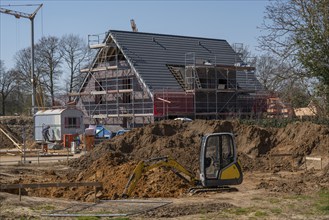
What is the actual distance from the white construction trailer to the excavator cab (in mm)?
33020

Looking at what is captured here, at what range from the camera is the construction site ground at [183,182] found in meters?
15.0

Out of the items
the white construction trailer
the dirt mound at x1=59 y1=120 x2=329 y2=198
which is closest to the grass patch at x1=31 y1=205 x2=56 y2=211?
the dirt mound at x1=59 y1=120 x2=329 y2=198

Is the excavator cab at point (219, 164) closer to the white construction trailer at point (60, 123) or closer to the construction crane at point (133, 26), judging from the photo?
the white construction trailer at point (60, 123)

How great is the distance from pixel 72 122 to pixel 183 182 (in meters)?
32.5

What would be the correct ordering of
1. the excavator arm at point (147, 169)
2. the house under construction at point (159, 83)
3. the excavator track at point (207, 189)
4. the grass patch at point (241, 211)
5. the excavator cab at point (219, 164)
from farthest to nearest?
the house under construction at point (159, 83) < the excavator track at point (207, 189) < the excavator cab at point (219, 164) < the excavator arm at point (147, 169) < the grass patch at point (241, 211)

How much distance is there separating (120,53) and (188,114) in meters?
9.80

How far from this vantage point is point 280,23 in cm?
1664

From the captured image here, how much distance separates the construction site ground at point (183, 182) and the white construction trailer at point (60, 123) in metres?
17.6

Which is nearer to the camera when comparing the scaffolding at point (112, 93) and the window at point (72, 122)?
the window at point (72, 122)

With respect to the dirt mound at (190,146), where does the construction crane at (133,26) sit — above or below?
above

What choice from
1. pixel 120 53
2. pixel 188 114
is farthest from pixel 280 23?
pixel 120 53

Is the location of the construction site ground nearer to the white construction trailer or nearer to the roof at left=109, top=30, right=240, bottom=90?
the white construction trailer

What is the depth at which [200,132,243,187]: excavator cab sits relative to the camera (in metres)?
18.9

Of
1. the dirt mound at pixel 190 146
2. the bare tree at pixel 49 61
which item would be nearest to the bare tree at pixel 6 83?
the bare tree at pixel 49 61
